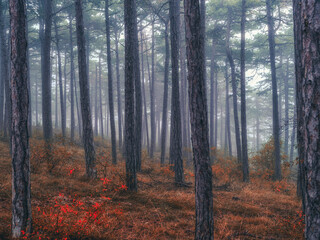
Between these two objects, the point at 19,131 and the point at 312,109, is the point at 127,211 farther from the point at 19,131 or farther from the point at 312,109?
the point at 312,109

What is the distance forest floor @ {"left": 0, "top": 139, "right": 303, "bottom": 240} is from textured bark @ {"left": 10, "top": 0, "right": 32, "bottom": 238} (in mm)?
374

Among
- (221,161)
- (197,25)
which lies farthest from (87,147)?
(221,161)

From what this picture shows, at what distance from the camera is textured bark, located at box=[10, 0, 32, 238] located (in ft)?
11.9

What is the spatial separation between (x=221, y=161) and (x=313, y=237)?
1346cm

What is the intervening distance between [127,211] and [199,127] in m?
3.27

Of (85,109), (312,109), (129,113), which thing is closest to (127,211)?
(129,113)

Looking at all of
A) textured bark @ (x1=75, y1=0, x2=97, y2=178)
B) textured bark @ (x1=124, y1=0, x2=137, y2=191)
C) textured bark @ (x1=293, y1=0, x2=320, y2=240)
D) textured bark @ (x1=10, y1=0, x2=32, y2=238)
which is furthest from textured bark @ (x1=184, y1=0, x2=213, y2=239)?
textured bark @ (x1=75, y1=0, x2=97, y2=178)

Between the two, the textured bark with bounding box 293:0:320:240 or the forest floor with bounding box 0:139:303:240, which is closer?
the textured bark with bounding box 293:0:320:240

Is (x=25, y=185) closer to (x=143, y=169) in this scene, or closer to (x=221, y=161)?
(x=143, y=169)

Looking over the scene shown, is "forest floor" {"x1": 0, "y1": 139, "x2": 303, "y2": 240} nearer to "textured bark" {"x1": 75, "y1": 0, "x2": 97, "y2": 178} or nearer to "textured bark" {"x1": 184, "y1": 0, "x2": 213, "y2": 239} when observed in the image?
"textured bark" {"x1": 75, "y1": 0, "x2": 97, "y2": 178}

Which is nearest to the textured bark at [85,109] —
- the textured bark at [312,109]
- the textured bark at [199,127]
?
the textured bark at [199,127]

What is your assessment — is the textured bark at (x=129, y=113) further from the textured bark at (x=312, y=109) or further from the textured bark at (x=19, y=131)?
Answer: the textured bark at (x=312, y=109)

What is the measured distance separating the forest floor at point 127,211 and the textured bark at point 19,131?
0.37 metres

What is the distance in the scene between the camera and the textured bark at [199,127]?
12.4 feet
